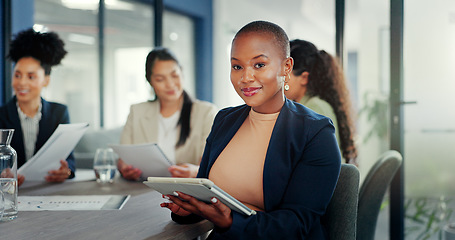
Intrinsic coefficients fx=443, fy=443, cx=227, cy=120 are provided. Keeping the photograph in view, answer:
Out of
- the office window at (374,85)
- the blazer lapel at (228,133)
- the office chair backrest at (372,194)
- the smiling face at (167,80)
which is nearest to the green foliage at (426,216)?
the office window at (374,85)

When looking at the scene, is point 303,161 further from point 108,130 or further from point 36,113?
point 108,130

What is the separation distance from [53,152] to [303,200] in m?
1.09

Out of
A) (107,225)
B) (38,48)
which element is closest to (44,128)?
(38,48)

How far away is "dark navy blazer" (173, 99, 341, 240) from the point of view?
1.06 meters

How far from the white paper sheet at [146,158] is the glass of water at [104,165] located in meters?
0.04

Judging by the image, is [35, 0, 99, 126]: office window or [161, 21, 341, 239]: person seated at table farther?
[35, 0, 99, 126]: office window

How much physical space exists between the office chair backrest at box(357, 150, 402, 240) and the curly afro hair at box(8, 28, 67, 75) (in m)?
1.56

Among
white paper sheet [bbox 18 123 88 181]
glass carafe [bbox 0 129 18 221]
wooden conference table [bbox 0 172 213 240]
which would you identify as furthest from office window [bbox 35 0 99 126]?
wooden conference table [bbox 0 172 213 240]

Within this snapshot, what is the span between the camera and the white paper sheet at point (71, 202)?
53.4 inches

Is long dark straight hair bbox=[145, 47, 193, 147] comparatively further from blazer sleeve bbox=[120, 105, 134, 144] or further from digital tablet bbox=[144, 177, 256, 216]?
digital tablet bbox=[144, 177, 256, 216]

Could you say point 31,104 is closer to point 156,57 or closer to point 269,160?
point 156,57

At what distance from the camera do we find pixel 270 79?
3.76ft

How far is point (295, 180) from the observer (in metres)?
1.10

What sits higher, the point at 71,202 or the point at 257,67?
the point at 257,67
